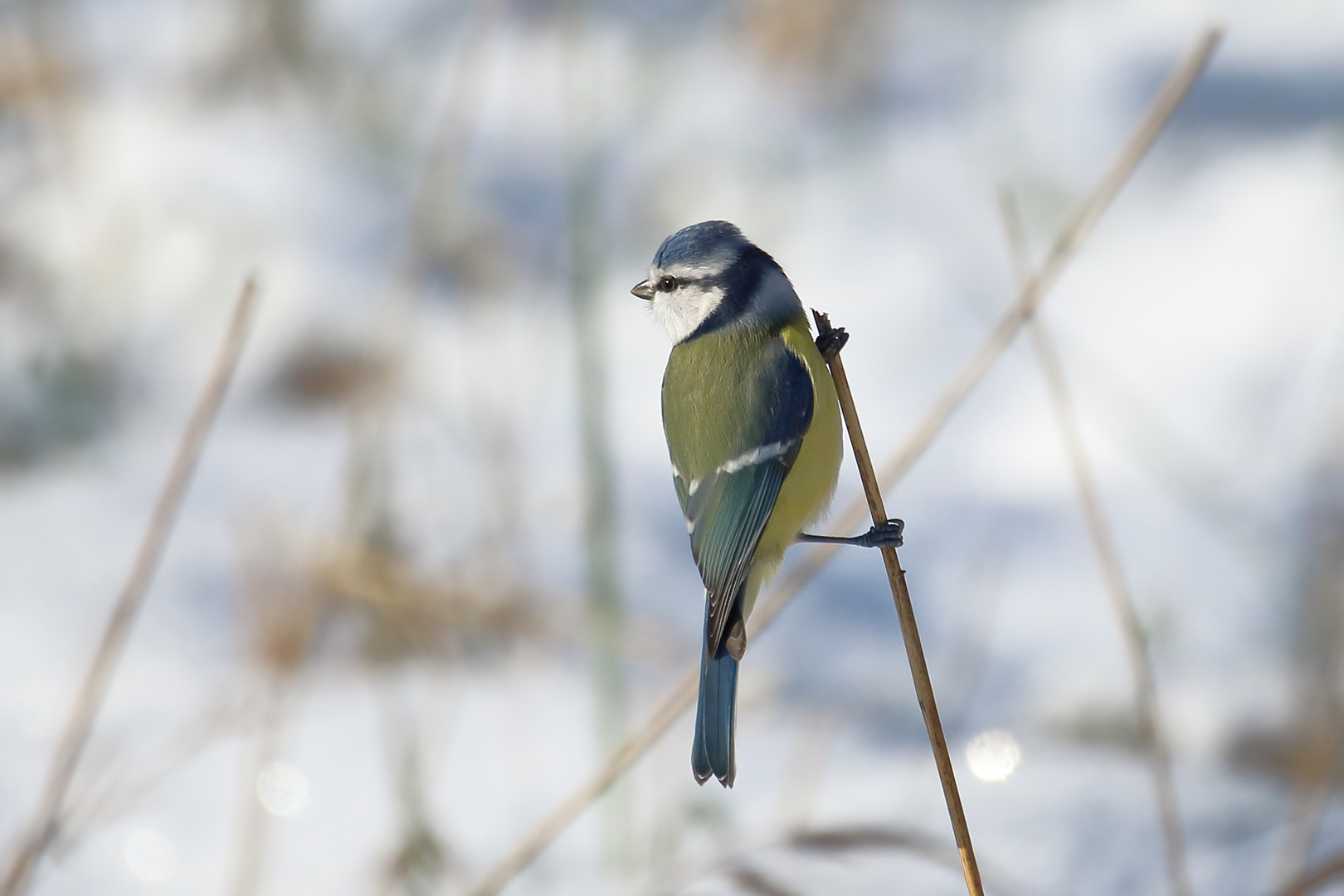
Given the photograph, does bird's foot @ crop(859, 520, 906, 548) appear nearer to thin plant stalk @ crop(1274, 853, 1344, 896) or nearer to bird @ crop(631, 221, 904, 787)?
bird @ crop(631, 221, 904, 787)

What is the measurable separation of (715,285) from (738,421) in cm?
11

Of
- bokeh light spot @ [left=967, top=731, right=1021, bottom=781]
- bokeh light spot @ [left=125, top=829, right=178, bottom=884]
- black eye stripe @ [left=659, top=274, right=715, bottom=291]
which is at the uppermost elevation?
black eye stripe @ [left=659, top=274, right=715, bottom=291]

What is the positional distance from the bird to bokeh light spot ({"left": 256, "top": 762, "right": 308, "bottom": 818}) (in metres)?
0.90

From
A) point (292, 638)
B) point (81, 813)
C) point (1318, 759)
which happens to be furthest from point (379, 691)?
point (1318, 759)

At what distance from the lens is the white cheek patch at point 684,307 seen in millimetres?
811

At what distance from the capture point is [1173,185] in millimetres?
2279

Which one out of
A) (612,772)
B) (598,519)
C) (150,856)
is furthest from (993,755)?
(150,856)

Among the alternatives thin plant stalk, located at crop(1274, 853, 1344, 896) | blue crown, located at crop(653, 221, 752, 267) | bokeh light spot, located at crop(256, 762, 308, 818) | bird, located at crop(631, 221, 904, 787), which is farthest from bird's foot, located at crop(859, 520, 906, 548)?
bokeh light spot, located at crop(256, 762, 308, 818)

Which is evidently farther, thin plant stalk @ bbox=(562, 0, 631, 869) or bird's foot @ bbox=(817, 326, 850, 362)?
thin plant stalk @ bbox=(562, 0, 631, 869)

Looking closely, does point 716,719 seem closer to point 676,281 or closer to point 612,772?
point 612,772

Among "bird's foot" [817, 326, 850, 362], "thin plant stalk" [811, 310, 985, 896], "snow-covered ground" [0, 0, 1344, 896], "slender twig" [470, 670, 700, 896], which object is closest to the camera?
"thin plant stalk" [811, 310, 985, 896]

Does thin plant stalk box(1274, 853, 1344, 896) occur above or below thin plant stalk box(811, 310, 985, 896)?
below

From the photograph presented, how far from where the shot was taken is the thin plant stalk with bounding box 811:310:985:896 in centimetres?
57

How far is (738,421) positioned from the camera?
0.76m
